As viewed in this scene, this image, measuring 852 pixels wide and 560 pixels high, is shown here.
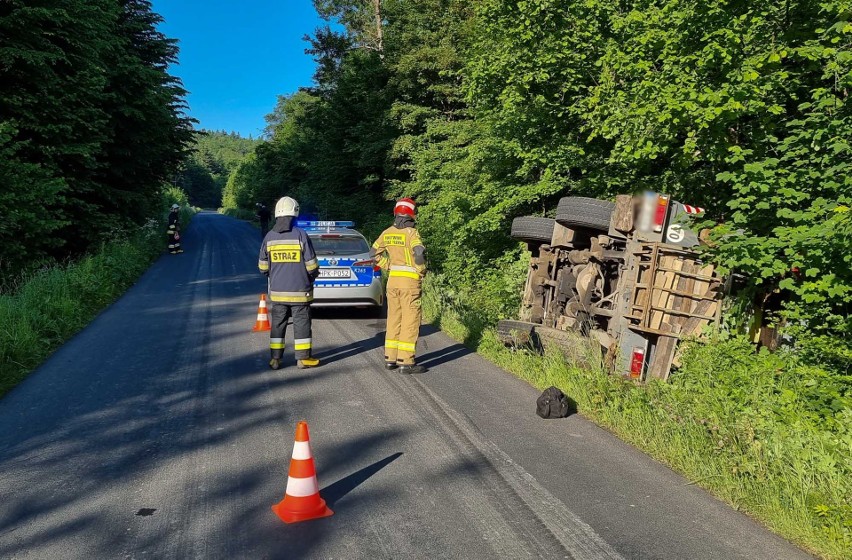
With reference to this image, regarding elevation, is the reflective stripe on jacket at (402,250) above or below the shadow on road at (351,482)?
above

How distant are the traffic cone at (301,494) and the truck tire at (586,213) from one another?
15.7 feet

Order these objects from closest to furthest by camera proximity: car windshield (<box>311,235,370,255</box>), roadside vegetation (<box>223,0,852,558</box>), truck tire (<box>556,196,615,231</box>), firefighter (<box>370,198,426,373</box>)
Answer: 1. roadside vegetation (<box>223,0,852,558</box>)
2. truck tire (<box>556,196,615,231</box>)
3. firefighter (<box>370,198,426,373</box>)
4. car windshield (<box>311,235,370,255</box>)

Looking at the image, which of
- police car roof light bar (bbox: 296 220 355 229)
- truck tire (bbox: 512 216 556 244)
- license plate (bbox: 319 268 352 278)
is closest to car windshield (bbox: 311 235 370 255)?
police car roof light bar (bbox: 296 220 355 229)

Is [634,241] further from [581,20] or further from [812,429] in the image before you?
[581,20]


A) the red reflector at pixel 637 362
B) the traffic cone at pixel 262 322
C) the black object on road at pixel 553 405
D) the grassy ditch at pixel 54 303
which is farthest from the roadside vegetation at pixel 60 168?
the red reflector at pixel 637 362

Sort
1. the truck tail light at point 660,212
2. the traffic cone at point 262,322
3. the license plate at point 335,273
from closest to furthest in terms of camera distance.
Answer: the truck tail light at point 660,212 < the traffic cone at point 262,322 < the license plate at point 335,273

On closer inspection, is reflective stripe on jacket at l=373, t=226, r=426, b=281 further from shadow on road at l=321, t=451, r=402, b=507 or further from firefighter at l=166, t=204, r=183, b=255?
firefighter at l=166, t=204, r=183, b=255

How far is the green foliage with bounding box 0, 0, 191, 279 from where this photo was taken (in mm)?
13281

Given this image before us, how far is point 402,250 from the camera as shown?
7.72 meters

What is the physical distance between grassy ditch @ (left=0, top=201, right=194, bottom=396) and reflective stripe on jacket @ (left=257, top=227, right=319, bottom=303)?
3.02 meters

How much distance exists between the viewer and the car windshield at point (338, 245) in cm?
1118

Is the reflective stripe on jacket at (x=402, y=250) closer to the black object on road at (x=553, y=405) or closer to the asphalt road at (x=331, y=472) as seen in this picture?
the asphalt road at (x=331, y=472)

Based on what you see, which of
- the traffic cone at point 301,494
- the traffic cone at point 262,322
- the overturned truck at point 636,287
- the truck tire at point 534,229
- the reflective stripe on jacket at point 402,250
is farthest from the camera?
the traffic cone at point 262,322

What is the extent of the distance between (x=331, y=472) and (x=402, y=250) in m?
3.72
